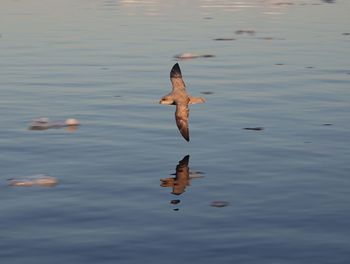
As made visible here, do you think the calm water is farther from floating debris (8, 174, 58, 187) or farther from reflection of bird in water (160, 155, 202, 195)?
floating debris (8, 174, 58, 187)

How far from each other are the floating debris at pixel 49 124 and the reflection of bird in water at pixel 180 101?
8.47ft

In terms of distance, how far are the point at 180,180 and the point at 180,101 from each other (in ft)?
11.7

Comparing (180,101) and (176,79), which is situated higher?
(176,79)

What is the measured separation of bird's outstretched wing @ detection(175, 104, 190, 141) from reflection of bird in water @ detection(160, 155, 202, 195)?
865mm

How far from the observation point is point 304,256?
43.6 feet

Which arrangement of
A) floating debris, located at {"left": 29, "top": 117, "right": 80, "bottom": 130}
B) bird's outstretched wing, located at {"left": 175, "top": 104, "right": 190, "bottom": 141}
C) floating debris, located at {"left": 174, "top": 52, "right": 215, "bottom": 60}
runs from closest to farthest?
bird's outstretched wing, located at {"left": 175, "top": 104, "right": 190, "bottom": 141}, floating debris, located at {"left": 29, "top": 117, "right": 80, "bottom": 130}, floating debris, located at {"left": 174, "top": 52, "right": 215, "bottom": 60}

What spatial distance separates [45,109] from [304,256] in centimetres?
1192

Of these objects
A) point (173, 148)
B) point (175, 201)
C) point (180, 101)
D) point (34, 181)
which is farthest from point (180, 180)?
point (180, 101)

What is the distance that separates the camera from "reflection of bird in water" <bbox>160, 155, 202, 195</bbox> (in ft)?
55.5

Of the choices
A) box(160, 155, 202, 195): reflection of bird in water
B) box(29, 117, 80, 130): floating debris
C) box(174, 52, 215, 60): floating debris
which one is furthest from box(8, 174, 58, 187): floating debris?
box(174, 52, 215, 60): floating debris

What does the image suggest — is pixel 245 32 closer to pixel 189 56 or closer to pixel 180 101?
pixel 189 56

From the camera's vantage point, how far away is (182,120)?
19.6 m

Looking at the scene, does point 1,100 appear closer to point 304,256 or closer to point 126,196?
point 126,196

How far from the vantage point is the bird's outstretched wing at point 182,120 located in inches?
755
